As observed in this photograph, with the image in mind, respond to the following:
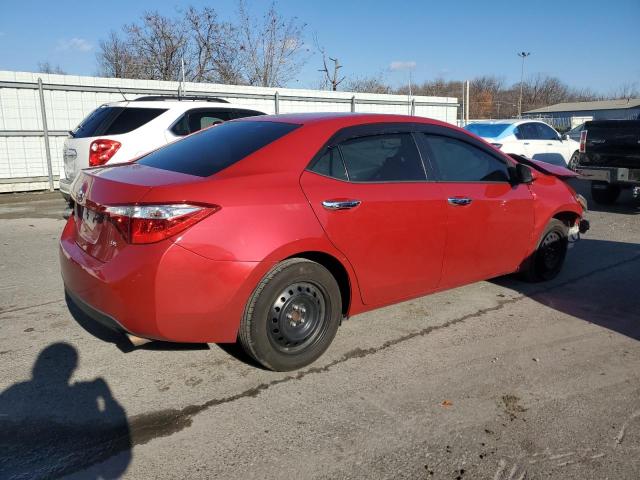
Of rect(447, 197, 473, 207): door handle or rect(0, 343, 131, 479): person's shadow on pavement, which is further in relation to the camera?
rect(447, 197, 473, 207): door handle

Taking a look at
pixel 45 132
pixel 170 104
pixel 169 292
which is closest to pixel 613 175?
pixel 170 104

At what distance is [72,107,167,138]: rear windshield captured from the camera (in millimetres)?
7594

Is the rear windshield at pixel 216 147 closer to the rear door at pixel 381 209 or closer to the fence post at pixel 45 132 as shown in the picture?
the rear door at pixel 381 209

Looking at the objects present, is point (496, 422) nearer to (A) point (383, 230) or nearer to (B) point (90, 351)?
(A) point (383, 230)

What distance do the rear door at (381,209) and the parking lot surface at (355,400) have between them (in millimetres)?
545

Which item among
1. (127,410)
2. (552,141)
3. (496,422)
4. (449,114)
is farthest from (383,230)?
(449,114)

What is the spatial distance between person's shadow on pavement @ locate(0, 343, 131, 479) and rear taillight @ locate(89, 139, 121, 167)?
4.46m

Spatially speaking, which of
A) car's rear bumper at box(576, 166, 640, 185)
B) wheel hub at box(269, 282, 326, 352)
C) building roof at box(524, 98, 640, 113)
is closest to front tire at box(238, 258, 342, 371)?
wheel hub at box(269, 282, 326, 352)

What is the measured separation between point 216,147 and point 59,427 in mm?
1999

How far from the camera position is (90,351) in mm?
3730

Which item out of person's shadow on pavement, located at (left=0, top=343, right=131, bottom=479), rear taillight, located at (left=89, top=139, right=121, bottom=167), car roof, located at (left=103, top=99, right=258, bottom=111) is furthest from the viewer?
car roof, located at (left=103, top=99, right=258, bottom=111)

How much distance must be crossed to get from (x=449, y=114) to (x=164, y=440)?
21036 millimetres

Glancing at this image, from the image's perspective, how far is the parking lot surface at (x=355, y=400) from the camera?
2.58 metres

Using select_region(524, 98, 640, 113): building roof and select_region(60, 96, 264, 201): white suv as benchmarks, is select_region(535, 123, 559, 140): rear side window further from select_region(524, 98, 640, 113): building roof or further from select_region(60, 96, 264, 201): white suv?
select_region(524, 98, 640, 113): building roof
